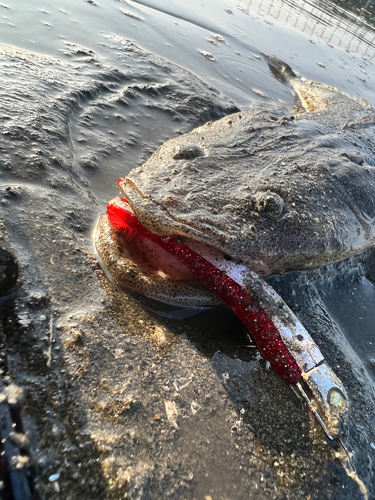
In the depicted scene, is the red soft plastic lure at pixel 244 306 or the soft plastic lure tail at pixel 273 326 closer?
the soft plastic lure tail at pixel 273 326

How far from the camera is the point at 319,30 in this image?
10.7 m

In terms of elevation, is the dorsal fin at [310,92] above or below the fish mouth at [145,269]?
above

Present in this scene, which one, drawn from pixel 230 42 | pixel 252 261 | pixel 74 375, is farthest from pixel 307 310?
pixel 230 42

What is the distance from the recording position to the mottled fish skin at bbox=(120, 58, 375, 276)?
194 cm

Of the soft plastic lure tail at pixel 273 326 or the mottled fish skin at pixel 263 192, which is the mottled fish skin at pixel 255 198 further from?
the soft plastic lure tail at pixel 273 326

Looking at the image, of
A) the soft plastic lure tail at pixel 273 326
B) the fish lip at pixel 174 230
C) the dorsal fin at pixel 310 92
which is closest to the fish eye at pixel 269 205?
the fish lip at pixel 174 230

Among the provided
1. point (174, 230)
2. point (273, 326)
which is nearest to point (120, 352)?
point (174, 230)

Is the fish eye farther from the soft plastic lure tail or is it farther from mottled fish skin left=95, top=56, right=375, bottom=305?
the soft plastic lure tail

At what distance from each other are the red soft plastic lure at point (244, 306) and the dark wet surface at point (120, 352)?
0.14m

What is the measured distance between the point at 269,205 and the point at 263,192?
14cm

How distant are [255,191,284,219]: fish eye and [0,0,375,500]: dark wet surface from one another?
61 centimetres

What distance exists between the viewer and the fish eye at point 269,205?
2.12 metres

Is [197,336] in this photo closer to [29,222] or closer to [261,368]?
[261,368]

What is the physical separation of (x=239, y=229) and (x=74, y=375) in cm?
115
